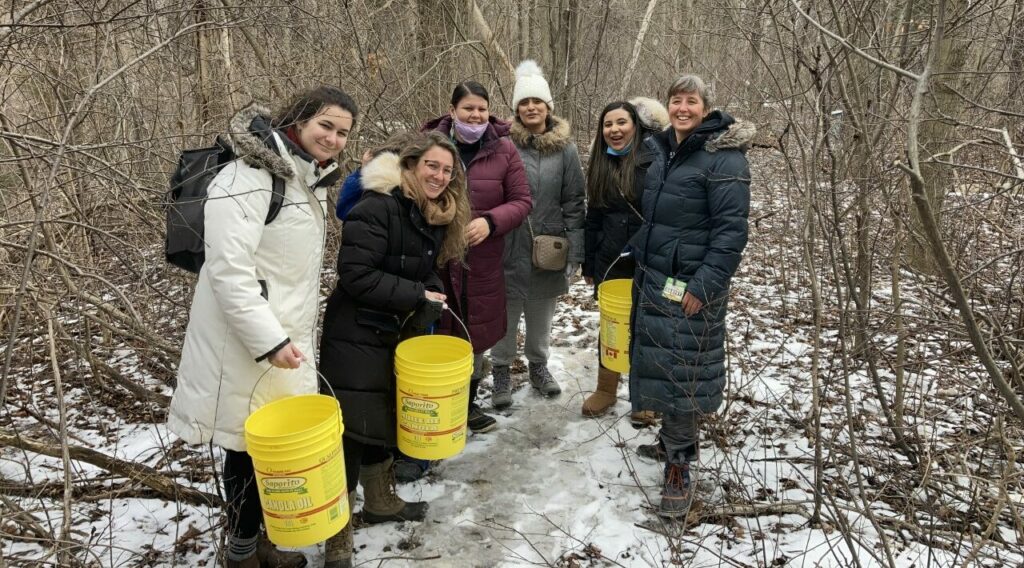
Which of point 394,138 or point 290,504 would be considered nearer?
point 290,504

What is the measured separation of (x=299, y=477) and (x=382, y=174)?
1345mm

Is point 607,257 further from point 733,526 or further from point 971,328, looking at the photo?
point 971,328

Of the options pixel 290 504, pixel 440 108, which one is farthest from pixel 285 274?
pixel 440 108

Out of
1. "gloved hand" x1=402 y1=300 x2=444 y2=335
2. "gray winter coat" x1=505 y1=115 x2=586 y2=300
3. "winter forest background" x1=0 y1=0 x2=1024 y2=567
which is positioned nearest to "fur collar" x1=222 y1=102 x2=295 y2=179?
"winter forest background" x1=0 y1=0 x2=1024 y2=567

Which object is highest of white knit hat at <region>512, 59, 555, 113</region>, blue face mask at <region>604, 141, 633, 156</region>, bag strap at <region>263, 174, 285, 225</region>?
white knit hat at <region>512, 59, 555, 113</region>

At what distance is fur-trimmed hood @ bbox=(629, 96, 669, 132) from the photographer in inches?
137

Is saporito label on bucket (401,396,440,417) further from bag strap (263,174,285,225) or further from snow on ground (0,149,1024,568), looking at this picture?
bag strap (263,174,285,225)

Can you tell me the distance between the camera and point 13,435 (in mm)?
2773

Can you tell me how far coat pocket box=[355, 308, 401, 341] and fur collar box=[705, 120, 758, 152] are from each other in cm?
170

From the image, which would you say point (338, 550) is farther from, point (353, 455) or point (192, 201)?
point (192, 201)

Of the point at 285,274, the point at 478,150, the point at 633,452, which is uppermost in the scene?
the point at 478,150

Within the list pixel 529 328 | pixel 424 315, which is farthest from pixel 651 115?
pixel 424 315

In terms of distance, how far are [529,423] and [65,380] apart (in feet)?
10.8

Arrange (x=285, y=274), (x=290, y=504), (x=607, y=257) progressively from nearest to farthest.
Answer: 1. (x=290, y=504)
2. (x=285, y=274)
3. (x=607, y=257)
